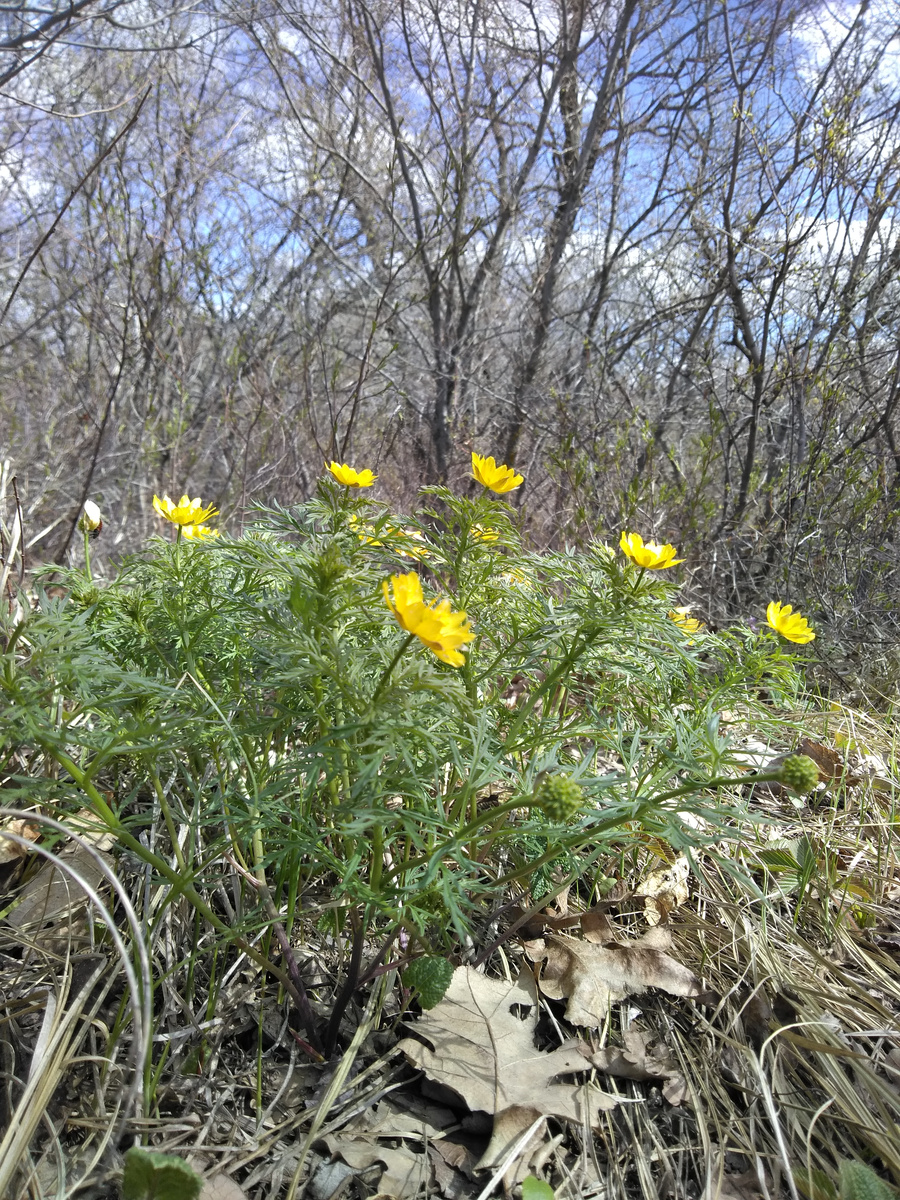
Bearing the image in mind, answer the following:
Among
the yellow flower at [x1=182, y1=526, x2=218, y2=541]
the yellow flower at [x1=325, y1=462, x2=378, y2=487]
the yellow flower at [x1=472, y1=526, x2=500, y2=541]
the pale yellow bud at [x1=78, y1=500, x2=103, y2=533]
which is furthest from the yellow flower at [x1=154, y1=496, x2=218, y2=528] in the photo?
the yellow flower at [x1=472, y1=526, x2=500, y2=541]

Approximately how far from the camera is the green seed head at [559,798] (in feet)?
2.99

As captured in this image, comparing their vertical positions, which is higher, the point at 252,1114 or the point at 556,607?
the point at 556,607

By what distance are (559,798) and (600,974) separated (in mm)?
675

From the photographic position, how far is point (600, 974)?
4.51ft

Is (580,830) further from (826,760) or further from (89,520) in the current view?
(826,760)

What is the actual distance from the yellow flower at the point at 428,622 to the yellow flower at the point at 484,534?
48 cm

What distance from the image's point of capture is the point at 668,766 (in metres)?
1.18

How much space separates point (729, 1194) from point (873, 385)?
419 centimetres

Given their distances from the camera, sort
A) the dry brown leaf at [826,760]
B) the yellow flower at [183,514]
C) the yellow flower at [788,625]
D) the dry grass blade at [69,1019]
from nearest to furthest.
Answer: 1. the dry grass blade at [69,1019]
2. the yellow flower at [788,625]
3. the yellow flower at [183,514]
4. the dry brown leaf at [826,760]

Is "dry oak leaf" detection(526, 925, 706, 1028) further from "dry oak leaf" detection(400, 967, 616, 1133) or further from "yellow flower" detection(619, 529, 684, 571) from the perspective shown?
"yellow flower" detection(619, 529, 684, 571)

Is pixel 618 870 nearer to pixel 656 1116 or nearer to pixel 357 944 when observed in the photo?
pixel 656 1116

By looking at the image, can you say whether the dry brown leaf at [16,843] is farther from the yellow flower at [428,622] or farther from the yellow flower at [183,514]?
the yellow flower at [428,622]

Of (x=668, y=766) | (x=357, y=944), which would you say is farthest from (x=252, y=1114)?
(x=668, y=766)

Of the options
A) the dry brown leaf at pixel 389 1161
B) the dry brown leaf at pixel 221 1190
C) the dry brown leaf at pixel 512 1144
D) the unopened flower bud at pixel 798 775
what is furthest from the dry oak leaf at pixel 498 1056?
the unopened flower bud at pixel 798 775
